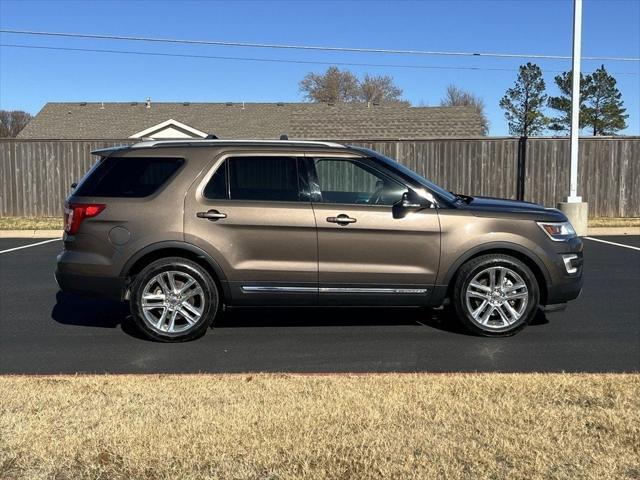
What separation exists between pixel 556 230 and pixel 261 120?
26.8 meters

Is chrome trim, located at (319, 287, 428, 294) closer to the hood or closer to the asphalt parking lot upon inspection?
the asphalt parking lot

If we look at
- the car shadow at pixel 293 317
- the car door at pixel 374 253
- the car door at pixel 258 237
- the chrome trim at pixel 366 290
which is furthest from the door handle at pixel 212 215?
the car shadow at pixel 293 317

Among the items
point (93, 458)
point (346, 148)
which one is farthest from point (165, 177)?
point (93, 458)

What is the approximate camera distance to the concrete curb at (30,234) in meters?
15.2

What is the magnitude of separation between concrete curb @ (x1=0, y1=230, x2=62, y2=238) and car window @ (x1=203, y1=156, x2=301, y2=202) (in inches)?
417

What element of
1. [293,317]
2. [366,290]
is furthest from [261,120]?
[366,290]

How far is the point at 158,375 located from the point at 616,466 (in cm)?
309

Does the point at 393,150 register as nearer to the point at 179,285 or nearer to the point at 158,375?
the point at 179,285

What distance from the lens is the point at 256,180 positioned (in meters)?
5.99

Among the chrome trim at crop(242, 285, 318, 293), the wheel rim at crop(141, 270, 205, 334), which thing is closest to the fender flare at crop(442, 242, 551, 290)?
the chrome trim at crop(242, 285, 318, 293)

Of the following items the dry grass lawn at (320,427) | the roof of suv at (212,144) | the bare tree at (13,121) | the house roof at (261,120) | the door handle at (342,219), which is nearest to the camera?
the dry grass lawn at (320,427)

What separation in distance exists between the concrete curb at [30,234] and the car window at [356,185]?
435 inches

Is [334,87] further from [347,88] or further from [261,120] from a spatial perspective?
[261,120]

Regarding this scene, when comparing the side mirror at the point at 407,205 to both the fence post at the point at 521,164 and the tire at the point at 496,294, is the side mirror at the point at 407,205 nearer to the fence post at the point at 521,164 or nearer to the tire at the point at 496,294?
the tire at the point at 496,294
